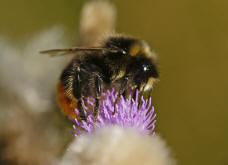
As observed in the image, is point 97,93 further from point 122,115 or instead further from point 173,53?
point 173,53

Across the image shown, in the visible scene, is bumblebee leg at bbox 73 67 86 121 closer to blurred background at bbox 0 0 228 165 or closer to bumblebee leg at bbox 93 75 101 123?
bumblebee leg at bbox 93 75 101 123

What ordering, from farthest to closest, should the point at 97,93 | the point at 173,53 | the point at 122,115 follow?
the point at 173,53
the point at 97,93
the point at 122,115

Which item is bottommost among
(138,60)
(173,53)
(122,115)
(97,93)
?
(122,115)

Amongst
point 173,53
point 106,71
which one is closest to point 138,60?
point 106,71

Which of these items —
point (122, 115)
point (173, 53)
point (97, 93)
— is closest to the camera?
point (122, 115)

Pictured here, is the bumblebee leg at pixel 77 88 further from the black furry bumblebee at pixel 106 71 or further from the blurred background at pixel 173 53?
the blurred background at pixel 173 53

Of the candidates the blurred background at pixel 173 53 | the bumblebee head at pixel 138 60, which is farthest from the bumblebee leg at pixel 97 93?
the blurred background at pixel 173 53
